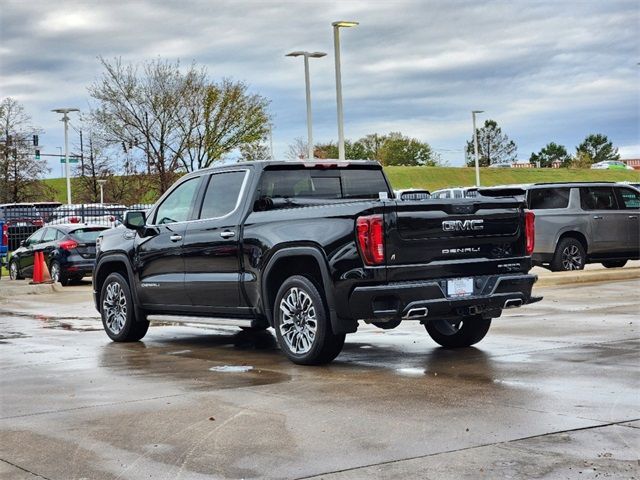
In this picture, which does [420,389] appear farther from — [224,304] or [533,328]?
[533,328]

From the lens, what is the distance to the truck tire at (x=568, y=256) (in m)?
19.7

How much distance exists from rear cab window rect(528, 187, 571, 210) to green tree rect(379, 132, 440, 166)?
106654mm

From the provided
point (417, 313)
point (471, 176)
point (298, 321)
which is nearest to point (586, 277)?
point (298, 321)

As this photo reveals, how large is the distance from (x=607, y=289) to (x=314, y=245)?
901 cm

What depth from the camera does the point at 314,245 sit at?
916cm

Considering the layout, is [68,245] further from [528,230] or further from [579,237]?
[528,230]

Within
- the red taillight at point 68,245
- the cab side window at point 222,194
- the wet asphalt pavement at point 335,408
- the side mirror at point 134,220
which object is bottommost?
the wet asphalt pavement at point 335,408

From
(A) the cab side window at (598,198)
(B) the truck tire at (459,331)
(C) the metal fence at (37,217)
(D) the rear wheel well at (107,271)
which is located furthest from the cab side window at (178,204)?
(C) the metal fence at (37,217)

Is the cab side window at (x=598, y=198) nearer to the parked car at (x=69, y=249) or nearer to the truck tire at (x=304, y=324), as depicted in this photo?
the parked car at (x=69, y=249)

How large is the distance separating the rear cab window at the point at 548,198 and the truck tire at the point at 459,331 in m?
9.76

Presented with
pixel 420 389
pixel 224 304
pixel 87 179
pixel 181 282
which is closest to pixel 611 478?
pixel 420 389

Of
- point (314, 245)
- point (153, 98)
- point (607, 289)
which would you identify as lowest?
point (607, 289)

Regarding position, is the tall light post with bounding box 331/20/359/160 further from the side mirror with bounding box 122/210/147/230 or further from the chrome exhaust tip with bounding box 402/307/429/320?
the chrome exhaust tip with bounding box 402/307/429/320

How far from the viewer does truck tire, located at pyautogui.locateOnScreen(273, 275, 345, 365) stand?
920cm
